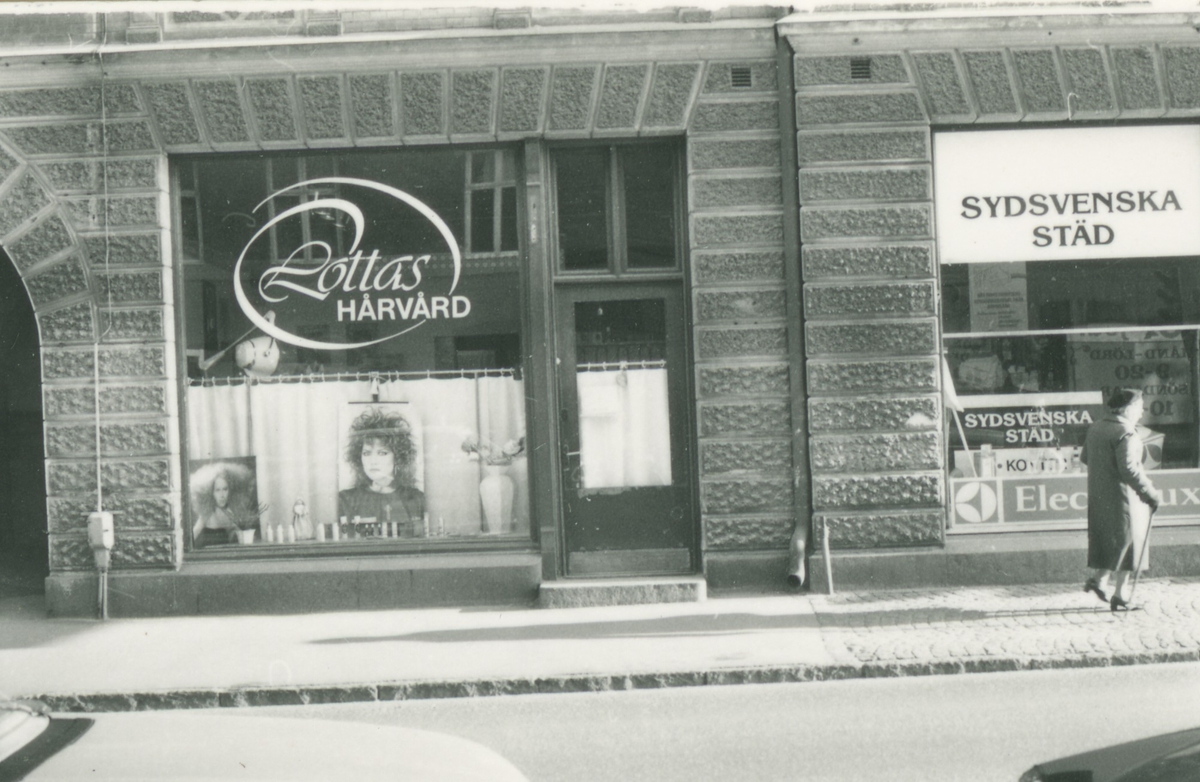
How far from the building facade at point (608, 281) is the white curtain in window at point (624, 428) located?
0.03 metres

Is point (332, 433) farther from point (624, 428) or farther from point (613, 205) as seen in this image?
point (613, 205)

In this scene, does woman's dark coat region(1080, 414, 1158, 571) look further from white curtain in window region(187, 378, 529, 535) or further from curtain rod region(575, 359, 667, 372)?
white curtain in window region(187, 378, 529, 535)

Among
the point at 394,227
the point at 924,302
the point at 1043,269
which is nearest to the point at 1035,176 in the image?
the point at 1043,269

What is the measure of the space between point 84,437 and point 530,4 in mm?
5180

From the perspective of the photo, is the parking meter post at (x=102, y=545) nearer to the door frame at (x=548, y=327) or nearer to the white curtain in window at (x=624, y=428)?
the door frame at (x=548, y=327)

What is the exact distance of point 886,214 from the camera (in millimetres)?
10547

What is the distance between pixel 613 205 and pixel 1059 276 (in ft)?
12.7

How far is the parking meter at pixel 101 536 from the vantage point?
34.1 ft

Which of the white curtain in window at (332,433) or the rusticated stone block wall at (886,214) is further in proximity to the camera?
the white curtain in window at (332,433)

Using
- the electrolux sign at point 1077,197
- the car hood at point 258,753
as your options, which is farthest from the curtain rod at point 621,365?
the car hood at point 258,753

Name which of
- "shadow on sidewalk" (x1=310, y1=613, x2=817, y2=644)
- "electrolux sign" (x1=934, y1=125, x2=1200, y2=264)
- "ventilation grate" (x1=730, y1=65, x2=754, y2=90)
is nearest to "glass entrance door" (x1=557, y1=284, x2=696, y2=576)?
"shadow on sidewalk" (x1=310, y1=613, x2=817, y2=644)

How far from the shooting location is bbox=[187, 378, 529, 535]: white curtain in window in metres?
11.0

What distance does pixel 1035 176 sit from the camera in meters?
10.9

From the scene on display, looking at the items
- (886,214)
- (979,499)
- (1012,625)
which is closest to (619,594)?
(1012,625)
